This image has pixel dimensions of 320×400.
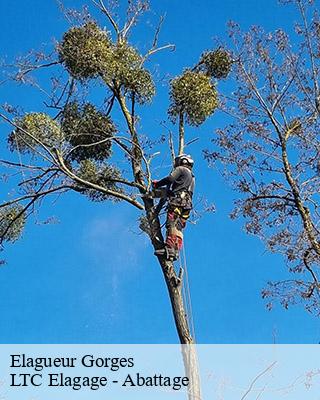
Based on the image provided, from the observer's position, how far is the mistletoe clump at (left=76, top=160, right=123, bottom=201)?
310 inches

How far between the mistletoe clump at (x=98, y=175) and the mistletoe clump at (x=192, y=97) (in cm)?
77

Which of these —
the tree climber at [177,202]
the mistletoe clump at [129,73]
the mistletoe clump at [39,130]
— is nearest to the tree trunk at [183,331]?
the tree climber at [177,202]

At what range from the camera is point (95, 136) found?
796cm

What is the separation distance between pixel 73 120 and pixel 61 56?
61 cm

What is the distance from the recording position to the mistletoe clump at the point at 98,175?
310 inches

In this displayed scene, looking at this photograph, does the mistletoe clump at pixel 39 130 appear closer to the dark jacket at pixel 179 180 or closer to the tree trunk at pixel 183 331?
the dark jacket at pixel 179 180

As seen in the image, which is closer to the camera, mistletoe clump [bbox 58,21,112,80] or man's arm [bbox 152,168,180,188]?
man's arm [bbox 152,168,180,188]

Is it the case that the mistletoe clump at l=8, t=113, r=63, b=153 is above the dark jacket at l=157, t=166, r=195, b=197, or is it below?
above

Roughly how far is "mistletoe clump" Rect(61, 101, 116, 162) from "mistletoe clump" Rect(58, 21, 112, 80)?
34 cm

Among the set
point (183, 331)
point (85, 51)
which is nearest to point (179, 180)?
point (183, 331)

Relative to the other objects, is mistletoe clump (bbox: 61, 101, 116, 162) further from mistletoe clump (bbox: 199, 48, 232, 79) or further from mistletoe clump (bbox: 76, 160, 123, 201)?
mistletoe clump (bbox: 199, 48, 232, 79)

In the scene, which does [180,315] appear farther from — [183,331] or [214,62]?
[214,62]

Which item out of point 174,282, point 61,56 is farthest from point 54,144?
point 174,282

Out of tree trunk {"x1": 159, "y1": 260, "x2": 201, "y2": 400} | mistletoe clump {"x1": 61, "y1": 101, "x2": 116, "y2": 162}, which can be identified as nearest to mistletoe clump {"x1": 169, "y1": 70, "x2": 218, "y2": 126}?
mistletoe clump {"x1": 61, "y1": 101, "x2": 116, "y2": 162}
